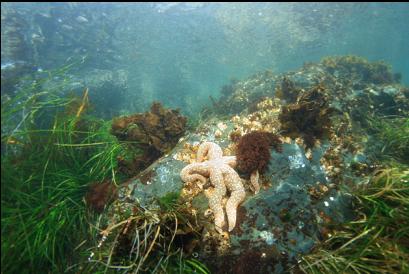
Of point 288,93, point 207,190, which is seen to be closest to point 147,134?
point 207,190

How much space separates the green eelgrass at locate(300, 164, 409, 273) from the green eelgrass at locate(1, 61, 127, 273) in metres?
4.12

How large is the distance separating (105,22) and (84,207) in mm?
25565

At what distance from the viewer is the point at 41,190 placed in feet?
17.3

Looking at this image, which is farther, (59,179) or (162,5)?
(162,5)

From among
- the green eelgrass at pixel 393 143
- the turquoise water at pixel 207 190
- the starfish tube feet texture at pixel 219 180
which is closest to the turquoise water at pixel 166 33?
the turquoise water at pixel 207 190

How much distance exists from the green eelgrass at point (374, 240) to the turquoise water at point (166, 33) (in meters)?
18.8

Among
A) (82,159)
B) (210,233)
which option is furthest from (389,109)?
(82,159)

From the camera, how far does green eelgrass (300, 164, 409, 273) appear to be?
3.96 meters

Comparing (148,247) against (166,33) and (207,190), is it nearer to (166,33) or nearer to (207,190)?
(207,190)

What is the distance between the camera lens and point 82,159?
6730 millimetres

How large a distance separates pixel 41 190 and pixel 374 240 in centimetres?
590

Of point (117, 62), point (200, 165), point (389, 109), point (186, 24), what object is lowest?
point (117, 62)

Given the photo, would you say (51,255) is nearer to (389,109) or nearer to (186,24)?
(389,109)

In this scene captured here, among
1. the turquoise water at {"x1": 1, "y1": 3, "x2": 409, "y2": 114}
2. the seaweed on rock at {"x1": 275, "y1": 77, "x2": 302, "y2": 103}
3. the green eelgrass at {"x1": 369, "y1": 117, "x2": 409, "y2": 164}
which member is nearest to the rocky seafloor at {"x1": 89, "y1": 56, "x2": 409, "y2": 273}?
the green eelgrass at {"x1": 369, "y1": 117, "x2": 409, "y2": 164}
